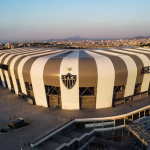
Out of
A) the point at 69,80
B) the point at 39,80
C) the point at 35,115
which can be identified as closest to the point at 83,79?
the point at 69,80

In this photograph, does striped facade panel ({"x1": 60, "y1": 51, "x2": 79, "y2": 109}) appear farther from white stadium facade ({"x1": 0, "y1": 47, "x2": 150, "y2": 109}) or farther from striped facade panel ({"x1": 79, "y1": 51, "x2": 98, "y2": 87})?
striped facade panel ({"x1": 79, "y1": 51, "x2": 98, "y2": 87})

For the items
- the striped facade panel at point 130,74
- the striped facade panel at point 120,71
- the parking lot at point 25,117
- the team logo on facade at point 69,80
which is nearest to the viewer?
the parking lot at point 25,117

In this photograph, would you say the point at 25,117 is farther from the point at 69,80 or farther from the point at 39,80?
the point at 69,80

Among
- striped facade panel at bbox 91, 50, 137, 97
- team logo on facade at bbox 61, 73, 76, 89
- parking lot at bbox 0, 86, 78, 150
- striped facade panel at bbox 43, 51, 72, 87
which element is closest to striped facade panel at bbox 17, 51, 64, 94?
striped facade panel at bbox 43, 51, 72, 87

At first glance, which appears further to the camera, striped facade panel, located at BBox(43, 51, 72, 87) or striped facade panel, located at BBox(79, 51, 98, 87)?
striped facade panel, located at BBox(43, 51, 72, 87)

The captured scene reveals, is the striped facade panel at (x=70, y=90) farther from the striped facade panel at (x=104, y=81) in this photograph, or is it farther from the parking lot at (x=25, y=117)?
the striped facade panel at (x=104, y=81)

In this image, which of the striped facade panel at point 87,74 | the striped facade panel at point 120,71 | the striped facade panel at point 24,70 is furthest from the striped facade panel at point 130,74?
the striped facade panel at point 24,70

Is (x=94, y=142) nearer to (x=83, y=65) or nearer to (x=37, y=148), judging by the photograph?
(x=37, y=148)
